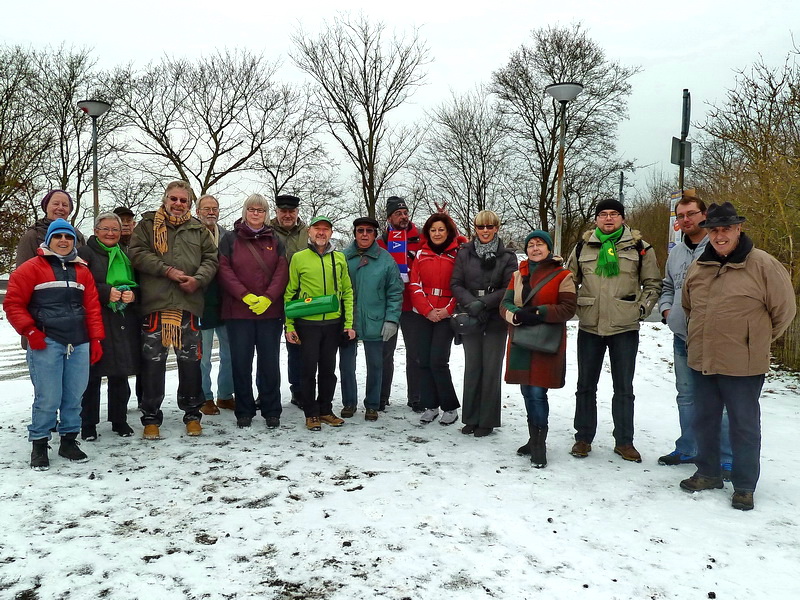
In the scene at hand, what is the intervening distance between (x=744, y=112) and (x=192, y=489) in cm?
1255

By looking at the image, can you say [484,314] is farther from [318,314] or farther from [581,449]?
[318,314]

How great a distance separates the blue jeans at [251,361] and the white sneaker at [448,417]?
5.37 feet

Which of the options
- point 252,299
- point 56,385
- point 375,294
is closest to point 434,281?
point 375,294

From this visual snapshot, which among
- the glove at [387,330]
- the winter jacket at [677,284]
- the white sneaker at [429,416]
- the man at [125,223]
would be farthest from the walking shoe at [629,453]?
the man at [125,223]

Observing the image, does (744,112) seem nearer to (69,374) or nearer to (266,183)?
(69,374)

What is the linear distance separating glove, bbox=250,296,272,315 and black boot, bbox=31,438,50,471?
6.22 ft

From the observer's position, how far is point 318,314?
17.8 ft

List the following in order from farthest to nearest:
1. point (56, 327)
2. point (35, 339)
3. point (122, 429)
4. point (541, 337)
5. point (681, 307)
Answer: point (122, 429) → point (541, 337) → point (681, 307) → point (56, 327) → point (35, 339)

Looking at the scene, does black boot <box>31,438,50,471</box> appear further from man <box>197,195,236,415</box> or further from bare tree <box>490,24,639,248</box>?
bare tree <box>490,24,639,248</box>

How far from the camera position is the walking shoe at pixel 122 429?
5215mm

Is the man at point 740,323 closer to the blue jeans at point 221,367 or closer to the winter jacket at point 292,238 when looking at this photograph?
the winter jacket at point 292,238

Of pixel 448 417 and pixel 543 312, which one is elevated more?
pixel 543 312

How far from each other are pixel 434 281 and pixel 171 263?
95.8 inches

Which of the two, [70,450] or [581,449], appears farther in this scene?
[581,449]
